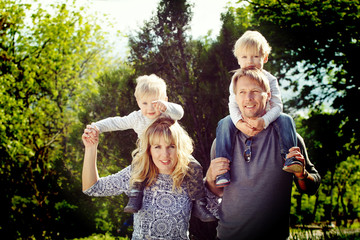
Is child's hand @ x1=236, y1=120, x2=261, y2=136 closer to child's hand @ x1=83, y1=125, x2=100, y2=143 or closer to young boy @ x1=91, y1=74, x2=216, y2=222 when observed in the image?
young boy @ x1=91, y1=74, x2=216, y2=222

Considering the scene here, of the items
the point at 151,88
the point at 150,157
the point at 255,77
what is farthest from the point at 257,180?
the point at 151,88

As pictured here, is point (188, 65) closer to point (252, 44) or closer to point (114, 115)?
point (114, 115)

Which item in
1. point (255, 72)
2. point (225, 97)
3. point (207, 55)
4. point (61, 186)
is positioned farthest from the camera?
point (61, 186)

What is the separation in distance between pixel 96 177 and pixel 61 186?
21.7 ft

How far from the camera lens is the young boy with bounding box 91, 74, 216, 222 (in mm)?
2359

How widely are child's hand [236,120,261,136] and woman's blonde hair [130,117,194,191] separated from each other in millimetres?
463

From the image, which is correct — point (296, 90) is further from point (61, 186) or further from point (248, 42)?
point (61, 186)

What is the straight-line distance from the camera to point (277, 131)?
219cm

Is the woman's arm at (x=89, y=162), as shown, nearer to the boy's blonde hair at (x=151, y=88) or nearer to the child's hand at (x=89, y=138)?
the child's hand at (x=89, y=138)

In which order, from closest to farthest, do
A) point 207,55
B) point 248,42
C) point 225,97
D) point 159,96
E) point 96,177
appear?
point 96,177 → point 248,42 → point 159,96 → point 225,97 → point 207,55

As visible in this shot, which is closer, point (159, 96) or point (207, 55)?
point (159, 96)

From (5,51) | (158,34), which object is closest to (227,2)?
(158,34)

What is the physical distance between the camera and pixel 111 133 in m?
5.53

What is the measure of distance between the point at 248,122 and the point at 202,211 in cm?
72
